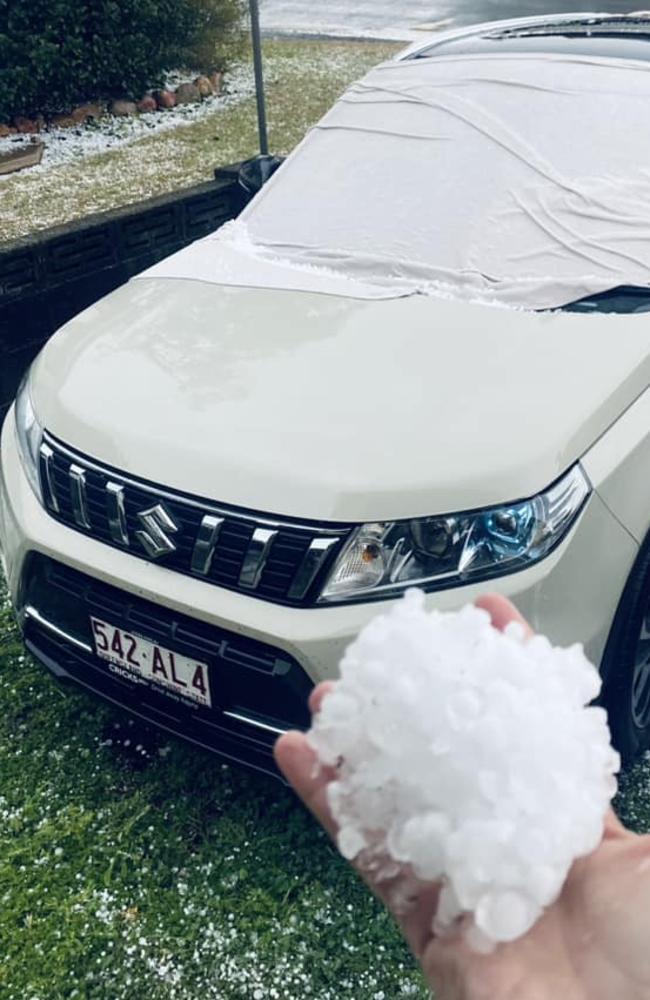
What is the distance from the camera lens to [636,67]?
10.0ft

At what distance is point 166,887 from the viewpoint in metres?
2.30

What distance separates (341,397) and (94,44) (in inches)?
305

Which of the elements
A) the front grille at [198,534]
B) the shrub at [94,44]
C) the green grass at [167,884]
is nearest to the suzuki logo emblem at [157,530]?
the front grille at [198,534]

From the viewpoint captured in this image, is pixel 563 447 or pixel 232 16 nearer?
pixel 563 447

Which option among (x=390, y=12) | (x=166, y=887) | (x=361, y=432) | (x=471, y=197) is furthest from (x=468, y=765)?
(x=390, y=12)

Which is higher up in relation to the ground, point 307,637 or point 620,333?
point 620,333

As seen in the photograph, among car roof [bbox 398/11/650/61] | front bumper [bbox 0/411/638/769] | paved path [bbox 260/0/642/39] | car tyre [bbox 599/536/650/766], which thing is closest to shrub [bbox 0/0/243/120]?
paved path [bbox 260/0/642/39]

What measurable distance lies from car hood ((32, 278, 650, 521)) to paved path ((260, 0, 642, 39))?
486 inches

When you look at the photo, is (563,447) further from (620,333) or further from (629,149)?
(629,149)

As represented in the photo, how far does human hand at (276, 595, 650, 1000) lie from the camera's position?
108 cm

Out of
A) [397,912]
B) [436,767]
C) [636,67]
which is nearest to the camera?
[436,767]

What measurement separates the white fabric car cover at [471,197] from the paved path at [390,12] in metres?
11.3

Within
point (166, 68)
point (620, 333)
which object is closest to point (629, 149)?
point (620, 333)

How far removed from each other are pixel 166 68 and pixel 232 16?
93 cm
